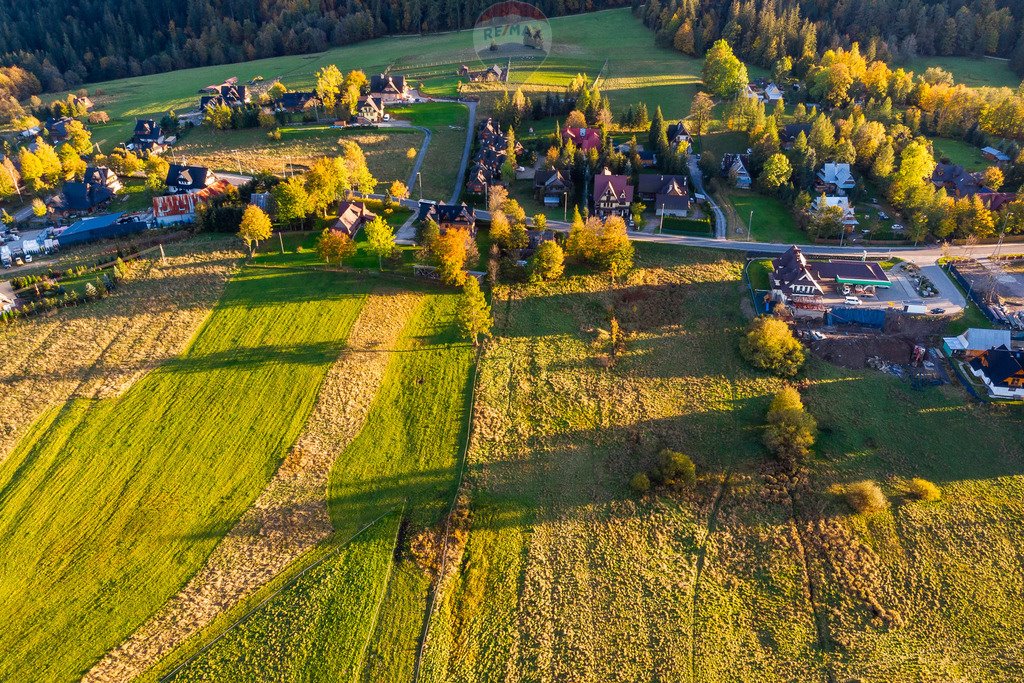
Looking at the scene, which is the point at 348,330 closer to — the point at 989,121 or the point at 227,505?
the point at 227,505

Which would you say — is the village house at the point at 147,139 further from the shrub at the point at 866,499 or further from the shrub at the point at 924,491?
the shrub at the point at 924,491

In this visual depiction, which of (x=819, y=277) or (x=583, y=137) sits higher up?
(x=583, y=137)

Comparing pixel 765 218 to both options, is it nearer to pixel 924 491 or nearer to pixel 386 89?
pixel 924 491

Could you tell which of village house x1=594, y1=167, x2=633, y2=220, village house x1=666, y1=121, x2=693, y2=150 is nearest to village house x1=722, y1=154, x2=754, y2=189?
village house x1=666, y1=121, x2=693, y2=150

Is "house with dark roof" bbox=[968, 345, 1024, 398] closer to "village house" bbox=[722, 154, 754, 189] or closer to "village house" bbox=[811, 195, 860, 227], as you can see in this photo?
"village house" bbox=[811, 195, 860, 227]

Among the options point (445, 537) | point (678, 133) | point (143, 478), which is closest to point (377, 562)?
point (445, 537)

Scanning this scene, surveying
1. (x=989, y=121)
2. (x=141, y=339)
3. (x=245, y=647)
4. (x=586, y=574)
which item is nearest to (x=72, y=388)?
(x=141, y=339)
